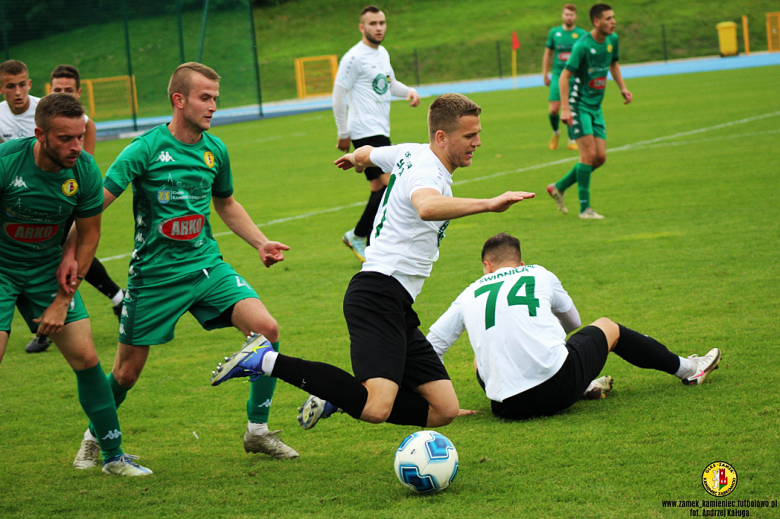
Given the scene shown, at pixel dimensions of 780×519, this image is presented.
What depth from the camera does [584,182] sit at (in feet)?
32.7

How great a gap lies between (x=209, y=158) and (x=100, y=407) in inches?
56.9

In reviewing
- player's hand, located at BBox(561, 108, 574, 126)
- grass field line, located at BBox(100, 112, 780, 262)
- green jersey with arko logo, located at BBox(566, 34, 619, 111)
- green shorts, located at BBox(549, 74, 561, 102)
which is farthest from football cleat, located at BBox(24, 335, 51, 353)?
green shorts, located at BBox(549, 74, 561, 102)

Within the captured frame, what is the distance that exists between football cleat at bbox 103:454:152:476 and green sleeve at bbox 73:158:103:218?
1267mm

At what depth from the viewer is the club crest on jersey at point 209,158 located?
4.47m

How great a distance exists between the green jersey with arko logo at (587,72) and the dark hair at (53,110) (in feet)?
24.3

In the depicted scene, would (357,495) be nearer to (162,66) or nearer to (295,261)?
(295,261)

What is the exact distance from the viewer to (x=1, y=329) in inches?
153

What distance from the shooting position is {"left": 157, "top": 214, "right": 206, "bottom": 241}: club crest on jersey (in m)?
4.34

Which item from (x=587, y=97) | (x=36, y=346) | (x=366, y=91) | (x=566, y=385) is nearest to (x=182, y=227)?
(x=566, y=385)

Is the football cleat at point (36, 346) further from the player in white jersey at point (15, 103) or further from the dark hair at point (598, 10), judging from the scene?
the dark hair at point (598, 10)

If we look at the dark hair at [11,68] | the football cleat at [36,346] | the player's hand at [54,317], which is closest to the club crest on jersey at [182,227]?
the player's hand at [54,317]

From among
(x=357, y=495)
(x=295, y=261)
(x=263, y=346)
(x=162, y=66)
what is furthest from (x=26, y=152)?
(x=162, y=66)

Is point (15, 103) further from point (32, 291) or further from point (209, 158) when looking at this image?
point (32, 291)

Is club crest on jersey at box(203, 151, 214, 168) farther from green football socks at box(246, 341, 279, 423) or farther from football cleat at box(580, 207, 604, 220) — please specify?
football cleat at box(580, 207, 604, 220)
